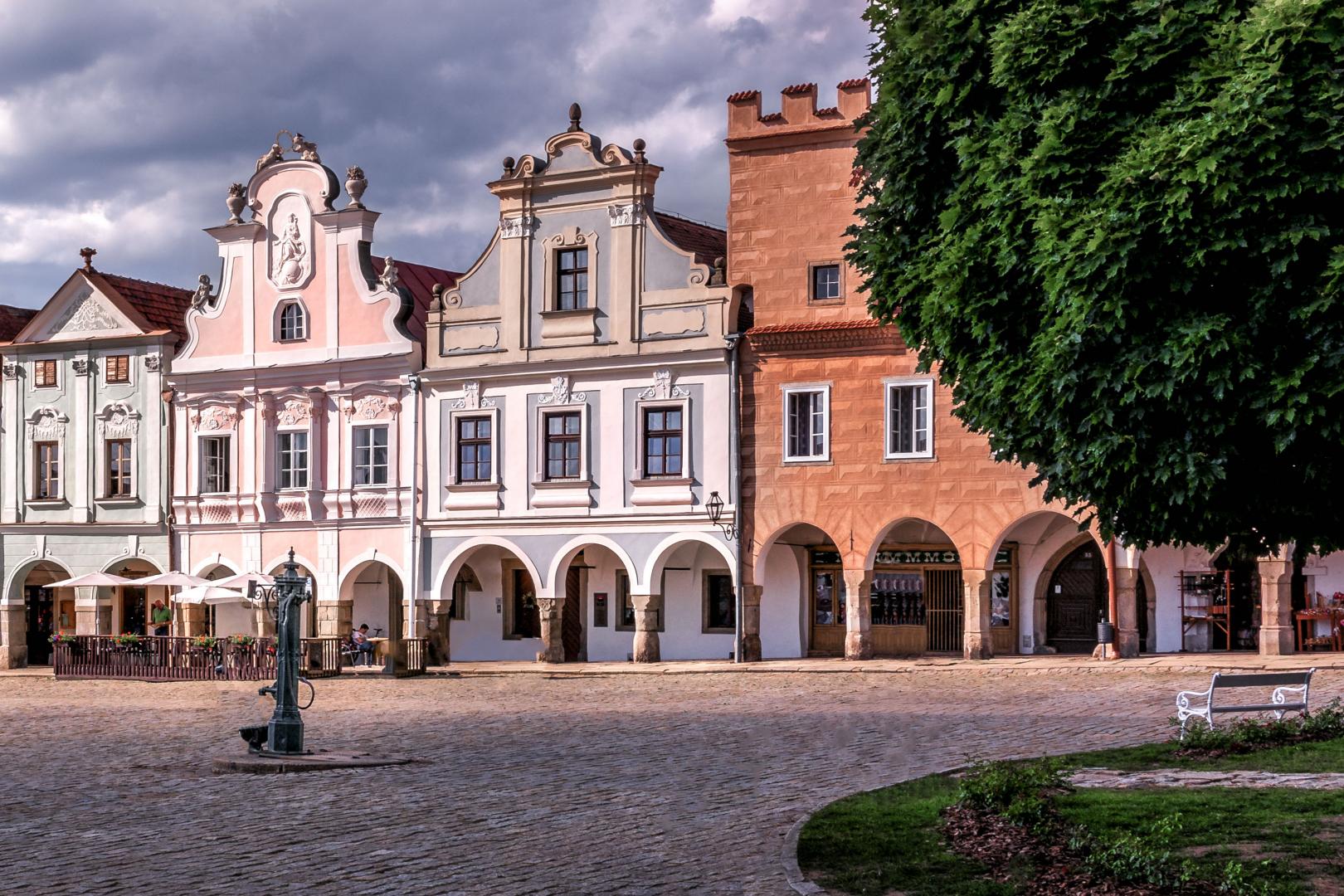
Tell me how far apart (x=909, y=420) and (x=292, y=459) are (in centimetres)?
1549

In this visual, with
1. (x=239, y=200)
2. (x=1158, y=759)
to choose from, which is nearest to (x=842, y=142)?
(x=239, y=200)

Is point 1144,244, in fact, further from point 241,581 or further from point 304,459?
point 304,459

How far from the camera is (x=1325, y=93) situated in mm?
11367

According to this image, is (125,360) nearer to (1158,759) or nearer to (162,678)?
(162,678)

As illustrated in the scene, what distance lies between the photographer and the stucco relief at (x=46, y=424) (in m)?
47.2

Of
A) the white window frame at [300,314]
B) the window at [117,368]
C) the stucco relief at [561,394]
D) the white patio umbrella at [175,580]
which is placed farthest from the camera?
the window at [117,368]

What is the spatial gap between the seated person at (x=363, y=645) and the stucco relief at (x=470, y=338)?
6.64 meters

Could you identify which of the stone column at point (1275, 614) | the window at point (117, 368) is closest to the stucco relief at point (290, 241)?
the window at point (117, 368)

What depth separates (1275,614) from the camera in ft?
111

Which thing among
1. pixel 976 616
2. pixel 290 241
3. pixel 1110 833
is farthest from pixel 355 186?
pixel 1110 833

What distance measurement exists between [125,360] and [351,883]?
37133 millimetres

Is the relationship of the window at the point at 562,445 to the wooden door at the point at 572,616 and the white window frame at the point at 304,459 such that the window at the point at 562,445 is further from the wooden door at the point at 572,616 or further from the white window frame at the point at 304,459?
the white window frame at the point at 304,459

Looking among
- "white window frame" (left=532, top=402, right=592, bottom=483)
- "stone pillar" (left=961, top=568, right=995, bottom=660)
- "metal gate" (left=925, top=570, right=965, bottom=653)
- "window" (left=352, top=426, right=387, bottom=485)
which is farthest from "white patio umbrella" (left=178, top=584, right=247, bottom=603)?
"stone pillar" (left=961, top=568, right=995, bottom=660)

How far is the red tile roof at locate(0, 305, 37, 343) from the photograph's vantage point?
4971 centimetres
